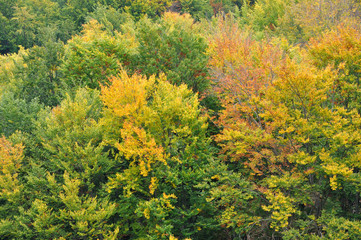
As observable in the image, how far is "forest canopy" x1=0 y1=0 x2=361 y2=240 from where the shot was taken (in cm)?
1481

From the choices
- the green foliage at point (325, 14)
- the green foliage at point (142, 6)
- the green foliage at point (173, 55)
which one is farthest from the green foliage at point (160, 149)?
the green foliage at point (142, 6)

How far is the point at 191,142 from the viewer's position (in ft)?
62.9

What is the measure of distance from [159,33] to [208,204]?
1581 cm

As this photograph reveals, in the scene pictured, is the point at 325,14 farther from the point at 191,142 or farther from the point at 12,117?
the point at 12,117

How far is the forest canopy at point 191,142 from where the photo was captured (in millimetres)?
14812

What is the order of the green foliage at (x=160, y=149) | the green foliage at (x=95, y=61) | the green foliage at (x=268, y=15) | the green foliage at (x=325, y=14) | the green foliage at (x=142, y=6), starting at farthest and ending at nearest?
the green foliage at (x=142, y=6), the green foliage at (x=268, y=15), the green foliage at (x=325, y=14), the green foliage at (x=95, y=61), the green foliage at (x=160, y=149)

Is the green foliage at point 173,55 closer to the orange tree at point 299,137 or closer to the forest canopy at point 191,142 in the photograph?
the forest canopy at point 191,142

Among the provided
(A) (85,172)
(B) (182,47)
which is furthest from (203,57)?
(A) (85,172)

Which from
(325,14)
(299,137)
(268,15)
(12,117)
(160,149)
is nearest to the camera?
(299,137)

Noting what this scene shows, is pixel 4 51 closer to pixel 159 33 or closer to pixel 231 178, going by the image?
pixel 159 33

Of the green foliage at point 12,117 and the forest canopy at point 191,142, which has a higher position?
the forest canopy at point 191,142

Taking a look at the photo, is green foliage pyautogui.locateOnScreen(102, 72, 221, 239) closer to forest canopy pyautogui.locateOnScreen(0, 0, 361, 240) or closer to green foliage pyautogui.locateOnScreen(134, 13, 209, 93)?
forest canopy pyautogui.locateOnScreen(0, 0, 361, 240)

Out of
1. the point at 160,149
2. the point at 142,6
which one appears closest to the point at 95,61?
the point at 160,149

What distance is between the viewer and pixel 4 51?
68.8 meters
